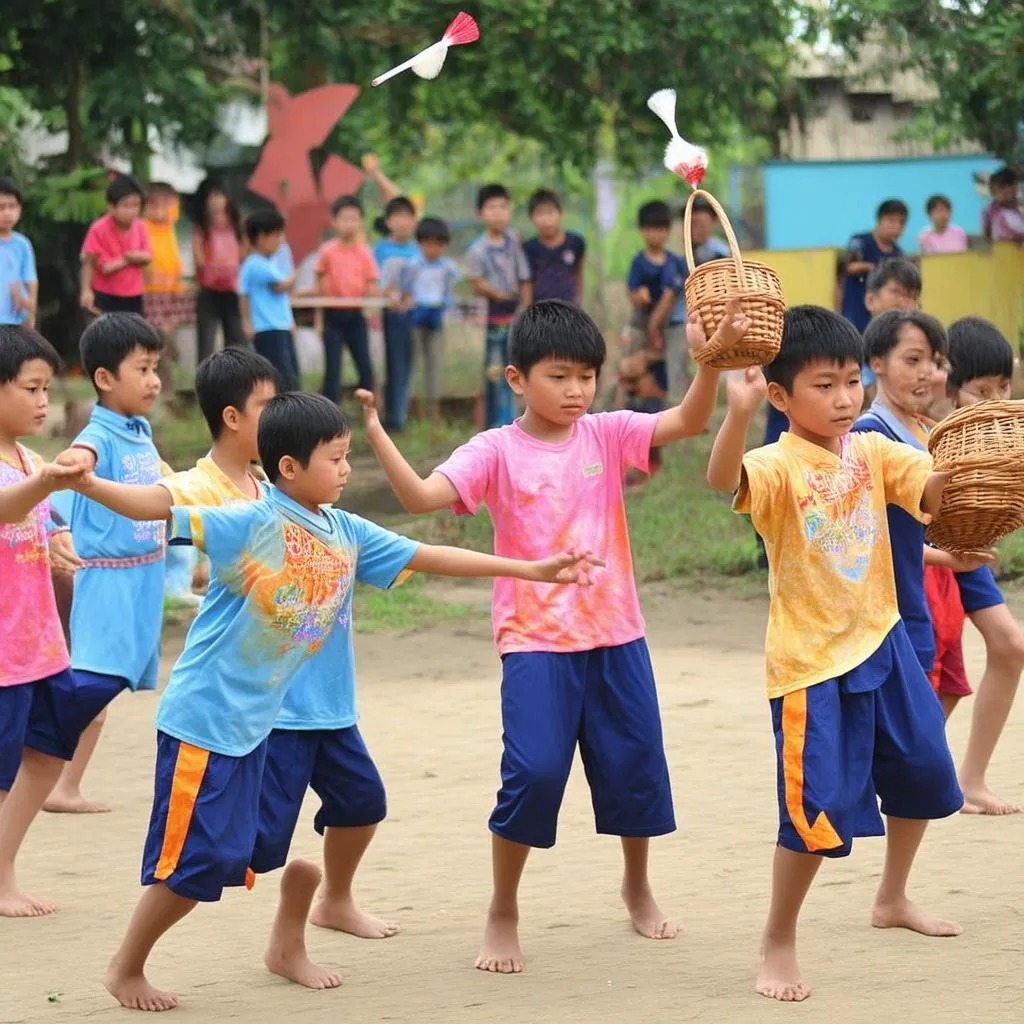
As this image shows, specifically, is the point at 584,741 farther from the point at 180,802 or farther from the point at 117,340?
the point at 117,340

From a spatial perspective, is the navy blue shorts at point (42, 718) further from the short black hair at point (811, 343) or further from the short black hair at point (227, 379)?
the short black hair at point (811, 343)

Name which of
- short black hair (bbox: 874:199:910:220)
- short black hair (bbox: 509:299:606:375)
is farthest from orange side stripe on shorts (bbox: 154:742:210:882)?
short black hair (bbox: 874:199:910:220)

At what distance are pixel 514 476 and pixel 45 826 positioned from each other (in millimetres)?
2361

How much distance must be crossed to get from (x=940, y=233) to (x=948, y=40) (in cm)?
318

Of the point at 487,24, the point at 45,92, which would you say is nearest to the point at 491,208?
the point at 487,24

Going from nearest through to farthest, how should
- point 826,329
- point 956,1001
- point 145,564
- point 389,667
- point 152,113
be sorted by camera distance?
point 956,1001 → point 826,329 → point 145,564 → point 389,667 → point 152,113

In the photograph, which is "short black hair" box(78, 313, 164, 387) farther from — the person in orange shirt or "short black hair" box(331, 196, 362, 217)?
the person in orange shirt

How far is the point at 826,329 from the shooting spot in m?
4.23

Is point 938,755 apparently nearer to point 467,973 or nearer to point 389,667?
point 467,973

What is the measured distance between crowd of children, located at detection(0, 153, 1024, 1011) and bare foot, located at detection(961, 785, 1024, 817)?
3.62 ft

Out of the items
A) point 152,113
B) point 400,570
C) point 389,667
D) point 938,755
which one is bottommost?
point 389,667

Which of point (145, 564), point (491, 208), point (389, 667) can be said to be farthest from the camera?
point (491, 208)

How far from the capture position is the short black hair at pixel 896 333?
5.02 meters

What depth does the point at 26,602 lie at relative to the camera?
4996 mm
